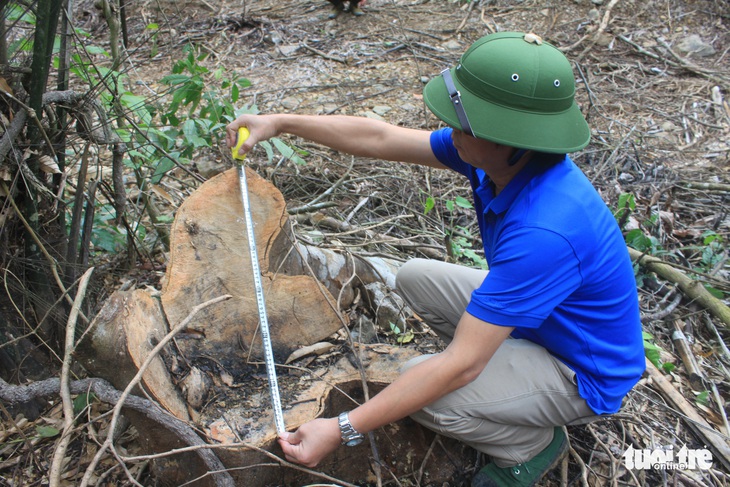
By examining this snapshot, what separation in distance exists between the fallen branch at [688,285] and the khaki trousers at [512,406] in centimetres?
150

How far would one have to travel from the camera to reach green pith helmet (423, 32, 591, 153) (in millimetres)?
1581

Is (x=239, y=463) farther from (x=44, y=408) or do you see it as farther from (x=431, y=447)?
(x=44, y=408)

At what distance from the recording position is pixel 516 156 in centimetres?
171

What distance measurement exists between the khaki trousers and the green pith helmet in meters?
0.78

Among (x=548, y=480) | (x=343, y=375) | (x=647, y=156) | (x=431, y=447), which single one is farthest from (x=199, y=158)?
(x=647, y=156)

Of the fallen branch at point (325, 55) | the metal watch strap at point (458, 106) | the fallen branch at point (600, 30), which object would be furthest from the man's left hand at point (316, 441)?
the fallen branch at point (600, 30)

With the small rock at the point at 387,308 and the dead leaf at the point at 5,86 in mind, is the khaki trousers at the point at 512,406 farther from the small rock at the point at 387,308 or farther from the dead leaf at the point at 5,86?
the dead leaf at the point at 5,86

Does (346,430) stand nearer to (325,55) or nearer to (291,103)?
(291,103)

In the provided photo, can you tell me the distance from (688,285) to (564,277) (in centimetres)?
207

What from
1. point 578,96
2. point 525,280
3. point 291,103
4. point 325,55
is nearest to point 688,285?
point 525,280

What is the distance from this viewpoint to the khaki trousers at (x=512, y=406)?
1942 millimetres

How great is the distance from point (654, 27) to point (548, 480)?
→ 597 centimetres

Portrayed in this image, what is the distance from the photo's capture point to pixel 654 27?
6453 millimetres

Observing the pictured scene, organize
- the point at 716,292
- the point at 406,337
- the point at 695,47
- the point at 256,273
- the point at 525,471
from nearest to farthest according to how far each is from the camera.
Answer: the point at 525,471 → the point at 256,273 → the point at 406,337 → the point at 716,292 → the point at 695,47
